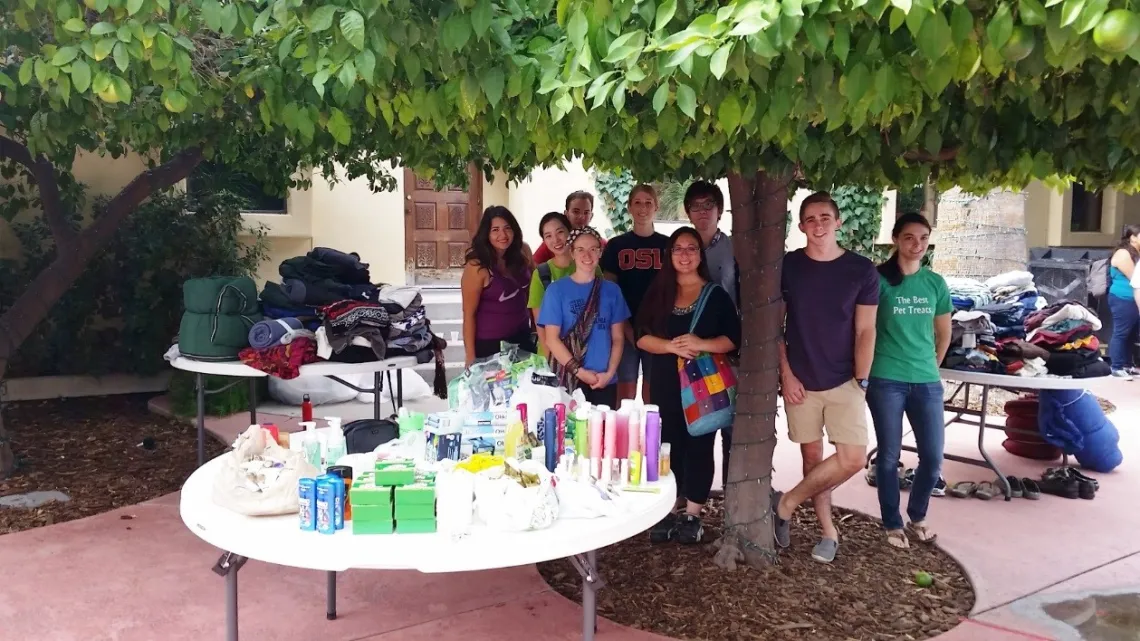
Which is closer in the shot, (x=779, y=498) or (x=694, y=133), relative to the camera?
(x=694, y=133)

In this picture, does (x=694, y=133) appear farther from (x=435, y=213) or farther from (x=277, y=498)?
(x=435, y=213)

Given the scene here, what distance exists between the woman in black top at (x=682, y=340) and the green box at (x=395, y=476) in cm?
193

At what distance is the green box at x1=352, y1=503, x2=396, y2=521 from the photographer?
2.47 m

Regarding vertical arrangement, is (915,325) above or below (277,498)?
above

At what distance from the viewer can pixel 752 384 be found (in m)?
4.20

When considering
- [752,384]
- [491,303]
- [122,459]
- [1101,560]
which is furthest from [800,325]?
[122,459]

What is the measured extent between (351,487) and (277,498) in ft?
0.86

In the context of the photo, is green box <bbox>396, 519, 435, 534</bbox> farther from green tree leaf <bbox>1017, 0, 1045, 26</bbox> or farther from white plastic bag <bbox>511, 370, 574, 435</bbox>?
green tree leaf <bbox>1017, 0, 1045, 26</bbox>

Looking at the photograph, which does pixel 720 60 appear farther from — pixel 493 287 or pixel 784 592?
pixel 493 287

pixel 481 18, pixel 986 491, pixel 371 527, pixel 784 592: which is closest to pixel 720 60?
pixel 481 18

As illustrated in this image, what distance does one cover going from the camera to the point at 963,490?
564 centimetres

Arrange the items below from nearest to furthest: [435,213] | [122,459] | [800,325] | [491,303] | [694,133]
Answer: [694,133] → [800,325] → [491,303] → [122,459] → [435,213]

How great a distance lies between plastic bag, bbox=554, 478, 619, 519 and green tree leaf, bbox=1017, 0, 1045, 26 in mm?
1728

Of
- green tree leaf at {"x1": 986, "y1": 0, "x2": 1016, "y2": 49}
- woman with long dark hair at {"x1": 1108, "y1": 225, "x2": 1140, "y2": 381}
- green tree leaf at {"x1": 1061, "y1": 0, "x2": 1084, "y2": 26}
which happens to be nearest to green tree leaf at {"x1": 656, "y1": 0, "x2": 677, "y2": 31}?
green tree leaf at {"x1": 986, "y1": 0, "x2": 1016, "y2": 49}
